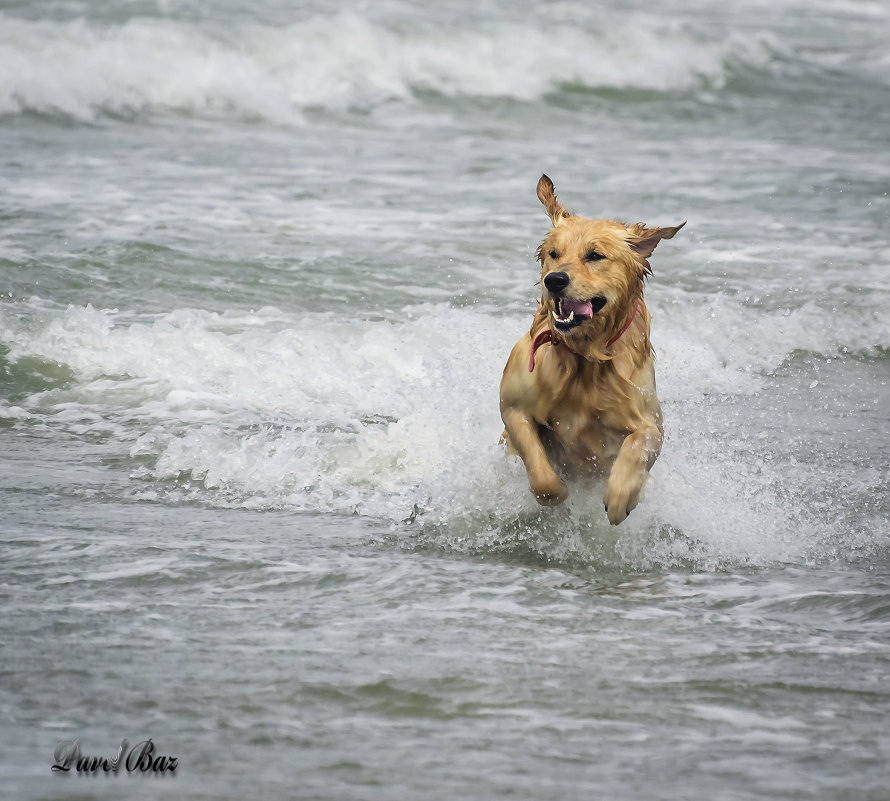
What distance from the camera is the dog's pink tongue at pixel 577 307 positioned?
4.78 metres

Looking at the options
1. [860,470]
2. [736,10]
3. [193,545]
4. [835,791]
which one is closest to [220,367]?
[193,545]

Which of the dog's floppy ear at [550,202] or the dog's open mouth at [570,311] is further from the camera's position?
the dog's floppy ear at [550,202]

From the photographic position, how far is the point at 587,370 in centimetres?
509

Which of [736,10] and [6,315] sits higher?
[736,10]

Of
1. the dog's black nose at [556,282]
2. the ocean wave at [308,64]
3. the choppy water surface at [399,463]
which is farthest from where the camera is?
the ocean wave at [308,64]

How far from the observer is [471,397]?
6.65 meters

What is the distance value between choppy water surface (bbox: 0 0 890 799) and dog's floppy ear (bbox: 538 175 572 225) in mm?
1203

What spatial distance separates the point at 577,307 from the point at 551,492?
0.79m

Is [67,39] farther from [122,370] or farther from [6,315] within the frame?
[122,370]

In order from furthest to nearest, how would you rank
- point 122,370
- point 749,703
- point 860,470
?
point 122,370, point 860,470, point 749,703

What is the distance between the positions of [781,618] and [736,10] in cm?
→ 2643

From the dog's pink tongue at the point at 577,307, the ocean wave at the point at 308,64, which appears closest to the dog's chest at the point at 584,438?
the dog's pink tongue at the point at 577,307

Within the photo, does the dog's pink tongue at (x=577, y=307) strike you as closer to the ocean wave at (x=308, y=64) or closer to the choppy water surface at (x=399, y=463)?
the choppy water surface at (x=399, y=463)

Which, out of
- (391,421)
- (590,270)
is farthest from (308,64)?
(590,270)
